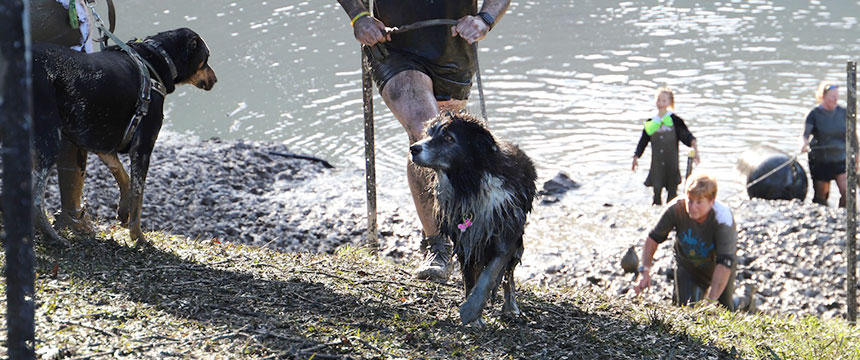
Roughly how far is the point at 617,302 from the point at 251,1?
23212mm

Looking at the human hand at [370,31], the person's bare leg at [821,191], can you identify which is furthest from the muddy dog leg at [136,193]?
the person's bare leg at [821,191]

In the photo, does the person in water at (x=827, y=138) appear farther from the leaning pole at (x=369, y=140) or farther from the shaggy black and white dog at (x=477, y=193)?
the shaggy black and white dog at (x=477, y=193)

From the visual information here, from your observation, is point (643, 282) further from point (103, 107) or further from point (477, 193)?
point (103, 107)

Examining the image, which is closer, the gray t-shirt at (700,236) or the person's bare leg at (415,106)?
the person's bare leg at (415,106)

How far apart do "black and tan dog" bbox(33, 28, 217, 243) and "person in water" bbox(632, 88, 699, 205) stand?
6316 mm

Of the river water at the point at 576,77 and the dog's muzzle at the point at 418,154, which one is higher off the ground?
the dog's muzzle at the point at 418,154

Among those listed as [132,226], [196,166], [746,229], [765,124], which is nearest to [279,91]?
[196,166]

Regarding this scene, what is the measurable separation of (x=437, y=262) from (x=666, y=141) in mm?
6070

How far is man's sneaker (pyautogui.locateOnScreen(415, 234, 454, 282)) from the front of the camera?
5.77m

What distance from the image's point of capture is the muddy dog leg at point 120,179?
6207 mm

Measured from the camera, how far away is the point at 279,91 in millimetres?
18359

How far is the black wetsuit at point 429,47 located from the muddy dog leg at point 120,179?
6.45 ft

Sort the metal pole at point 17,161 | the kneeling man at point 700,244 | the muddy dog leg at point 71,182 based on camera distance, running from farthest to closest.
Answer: the kneeling man at point 700,244
the muddy dog leg at point 71,182
the metal pole at point 17,161

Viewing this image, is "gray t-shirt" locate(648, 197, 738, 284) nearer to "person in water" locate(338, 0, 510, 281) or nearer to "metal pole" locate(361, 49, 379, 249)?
"person in water" locate(338, 0, 510, 281)
